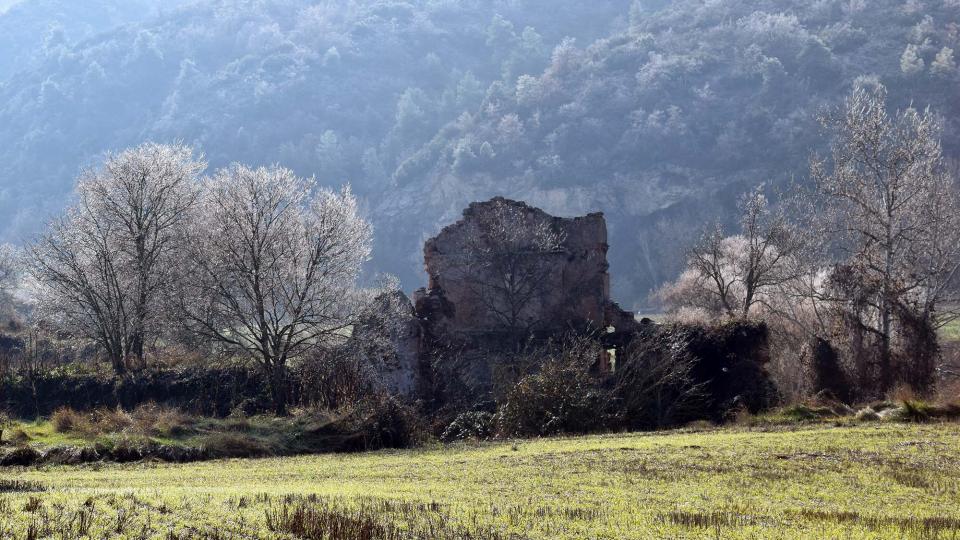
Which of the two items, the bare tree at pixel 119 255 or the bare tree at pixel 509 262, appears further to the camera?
the bare tree at pixel 509 262

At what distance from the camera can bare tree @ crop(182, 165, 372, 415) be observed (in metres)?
30.3

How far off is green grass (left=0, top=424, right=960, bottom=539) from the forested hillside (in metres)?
103

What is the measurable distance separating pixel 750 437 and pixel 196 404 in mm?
17557

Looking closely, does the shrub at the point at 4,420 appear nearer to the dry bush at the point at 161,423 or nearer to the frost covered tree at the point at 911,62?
the dry bush at the point at 161,423

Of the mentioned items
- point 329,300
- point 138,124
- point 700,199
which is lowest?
point 329,300

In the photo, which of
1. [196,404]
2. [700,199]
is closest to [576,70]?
[700,199]

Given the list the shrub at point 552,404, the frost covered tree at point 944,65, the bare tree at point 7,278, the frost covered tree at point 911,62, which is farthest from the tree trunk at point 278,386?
the frost covered tree at point 911,62

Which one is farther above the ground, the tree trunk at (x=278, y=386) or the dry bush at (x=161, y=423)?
the tree trunk at (x=278, y=386)

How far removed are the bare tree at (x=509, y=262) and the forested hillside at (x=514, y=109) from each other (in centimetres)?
8321

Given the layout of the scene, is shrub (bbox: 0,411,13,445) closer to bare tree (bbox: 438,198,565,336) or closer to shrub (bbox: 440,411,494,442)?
shrub (bbox: 440,411,494,442)

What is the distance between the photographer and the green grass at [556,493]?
27.9 feet

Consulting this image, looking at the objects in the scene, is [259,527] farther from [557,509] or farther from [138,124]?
[138,124]

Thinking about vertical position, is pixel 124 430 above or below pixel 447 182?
below

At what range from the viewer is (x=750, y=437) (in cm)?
1828
